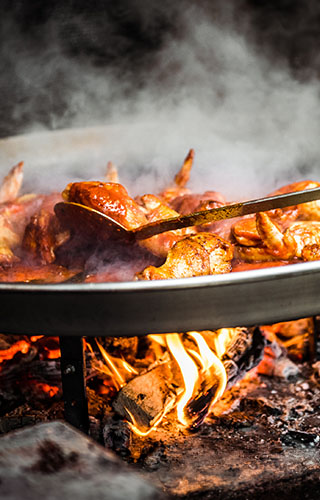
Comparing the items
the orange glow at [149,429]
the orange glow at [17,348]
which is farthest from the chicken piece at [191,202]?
the orange glow at [17,348]

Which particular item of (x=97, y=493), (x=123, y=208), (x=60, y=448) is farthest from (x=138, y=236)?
(x=97, y=493)

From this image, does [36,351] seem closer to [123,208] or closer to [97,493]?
[123,208]

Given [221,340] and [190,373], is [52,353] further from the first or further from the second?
[221,340]

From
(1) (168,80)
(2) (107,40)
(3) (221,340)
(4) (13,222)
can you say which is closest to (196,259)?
(3) (221,340)

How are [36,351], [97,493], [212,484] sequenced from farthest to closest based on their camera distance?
[36,351]
[212,484]
[97,493]

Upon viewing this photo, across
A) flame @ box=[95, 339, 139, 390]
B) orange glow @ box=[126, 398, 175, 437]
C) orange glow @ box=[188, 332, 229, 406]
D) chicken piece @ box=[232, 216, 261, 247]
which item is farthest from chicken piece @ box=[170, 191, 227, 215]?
orange glow @ box=[126, 398, 175, 437]

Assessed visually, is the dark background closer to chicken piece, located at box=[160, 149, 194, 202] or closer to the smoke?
the smoke
